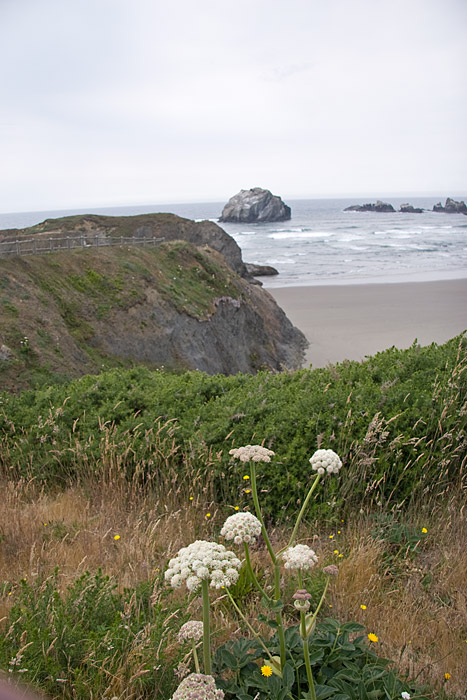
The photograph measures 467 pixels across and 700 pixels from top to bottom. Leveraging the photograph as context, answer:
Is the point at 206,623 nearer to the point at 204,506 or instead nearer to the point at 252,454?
the point at 252,454

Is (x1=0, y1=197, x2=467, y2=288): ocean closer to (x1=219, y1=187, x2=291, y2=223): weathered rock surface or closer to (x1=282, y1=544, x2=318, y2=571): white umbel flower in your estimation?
(x1=282, y1=544, x2=318, y2=571): white umbel flower

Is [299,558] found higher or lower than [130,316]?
higher

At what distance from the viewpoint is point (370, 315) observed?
26578 millimetres

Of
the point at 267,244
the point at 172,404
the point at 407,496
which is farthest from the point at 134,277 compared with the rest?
the point at 267,244

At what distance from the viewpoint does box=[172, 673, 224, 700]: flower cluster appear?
1.70 meters

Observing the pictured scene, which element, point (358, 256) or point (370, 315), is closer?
point (370, 315)

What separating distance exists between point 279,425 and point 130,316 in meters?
11.3

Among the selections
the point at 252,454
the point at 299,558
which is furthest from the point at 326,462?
the point at 299,558

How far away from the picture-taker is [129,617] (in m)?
2.80

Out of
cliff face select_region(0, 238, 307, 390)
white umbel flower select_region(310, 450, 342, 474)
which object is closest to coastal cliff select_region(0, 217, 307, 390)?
cliff face select_region(0, 238, 307, 390)

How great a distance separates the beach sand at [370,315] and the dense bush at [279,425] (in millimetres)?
12150

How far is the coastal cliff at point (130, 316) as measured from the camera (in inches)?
486

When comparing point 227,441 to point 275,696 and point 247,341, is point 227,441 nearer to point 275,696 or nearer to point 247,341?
point 275,696

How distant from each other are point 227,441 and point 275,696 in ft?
11.1
